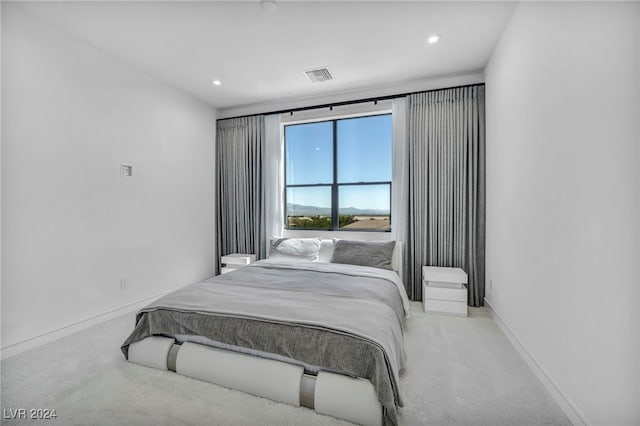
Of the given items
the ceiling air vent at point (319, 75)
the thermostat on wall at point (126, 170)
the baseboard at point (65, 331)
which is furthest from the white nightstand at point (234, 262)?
the ceiling air vent at point (319, 75)

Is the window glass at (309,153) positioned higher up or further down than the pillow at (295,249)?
higher up

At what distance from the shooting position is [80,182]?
257 cm

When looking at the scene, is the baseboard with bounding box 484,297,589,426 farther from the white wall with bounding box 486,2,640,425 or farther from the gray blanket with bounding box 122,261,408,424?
the gray blanket with bounding box 122,261,408,424

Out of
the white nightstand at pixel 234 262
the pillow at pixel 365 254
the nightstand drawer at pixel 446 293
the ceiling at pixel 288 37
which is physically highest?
the ceiling at pixel 288 37

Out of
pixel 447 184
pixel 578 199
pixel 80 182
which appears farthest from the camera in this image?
pixel 447 184

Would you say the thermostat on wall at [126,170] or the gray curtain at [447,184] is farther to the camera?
the gray curtain at [447,184]

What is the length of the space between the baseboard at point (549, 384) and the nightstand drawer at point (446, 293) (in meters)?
0.42

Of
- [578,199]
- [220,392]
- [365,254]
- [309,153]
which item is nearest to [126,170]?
[309,153]

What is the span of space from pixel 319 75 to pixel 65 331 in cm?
361

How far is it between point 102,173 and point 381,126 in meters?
3.31

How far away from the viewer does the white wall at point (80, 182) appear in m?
2.13

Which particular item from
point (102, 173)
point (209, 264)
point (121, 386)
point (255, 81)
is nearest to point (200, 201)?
point (209, 264)

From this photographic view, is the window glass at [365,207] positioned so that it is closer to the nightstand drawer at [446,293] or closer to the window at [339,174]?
the window at [339,174]

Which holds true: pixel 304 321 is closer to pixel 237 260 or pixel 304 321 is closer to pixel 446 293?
pixel 446 293
